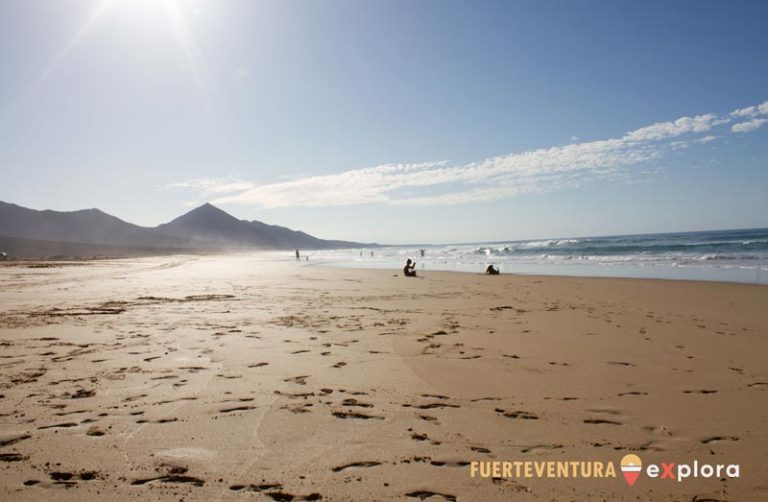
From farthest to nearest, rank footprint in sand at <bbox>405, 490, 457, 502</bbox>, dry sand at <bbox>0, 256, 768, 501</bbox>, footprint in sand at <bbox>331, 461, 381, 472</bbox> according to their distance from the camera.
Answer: footprint in sand at <bbox>331, 461, 381, 472</bbox> < dry sand at <bbox>0, 256, 768, 501</bbox> < footprint in sand at <bbox>405, 490, 457, 502</bbox>

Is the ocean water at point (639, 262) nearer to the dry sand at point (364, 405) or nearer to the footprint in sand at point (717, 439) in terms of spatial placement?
the dry sand at point (364, 405)

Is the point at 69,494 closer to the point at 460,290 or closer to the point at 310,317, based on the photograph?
the point at 310,317

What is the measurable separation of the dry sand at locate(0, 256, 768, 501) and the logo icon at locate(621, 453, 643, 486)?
7 cm

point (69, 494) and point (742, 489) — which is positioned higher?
point (69, 494)

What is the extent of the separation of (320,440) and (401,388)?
145cm

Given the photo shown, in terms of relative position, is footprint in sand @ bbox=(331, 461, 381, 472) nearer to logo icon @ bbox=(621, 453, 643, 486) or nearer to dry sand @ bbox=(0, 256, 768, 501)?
dry sand @ bbox=(0, 256, 768, 501)

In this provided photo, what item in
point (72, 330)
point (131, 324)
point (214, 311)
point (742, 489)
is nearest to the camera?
point (742, 489)

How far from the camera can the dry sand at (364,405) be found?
2.69m

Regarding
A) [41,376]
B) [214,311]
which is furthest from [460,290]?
[41,376]

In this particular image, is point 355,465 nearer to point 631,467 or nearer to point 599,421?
point 631,467

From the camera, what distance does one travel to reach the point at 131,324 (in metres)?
8.02

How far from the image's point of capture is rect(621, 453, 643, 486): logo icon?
2.83 metres

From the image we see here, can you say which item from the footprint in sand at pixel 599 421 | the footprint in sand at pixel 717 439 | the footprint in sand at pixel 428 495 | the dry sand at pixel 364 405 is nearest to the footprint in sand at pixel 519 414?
the dry sand at pixel 364 405

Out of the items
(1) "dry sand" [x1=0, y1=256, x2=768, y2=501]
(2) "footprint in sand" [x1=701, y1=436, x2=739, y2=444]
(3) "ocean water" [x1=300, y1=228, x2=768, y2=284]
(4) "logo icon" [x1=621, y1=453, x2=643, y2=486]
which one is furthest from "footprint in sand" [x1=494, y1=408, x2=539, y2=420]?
(3) "ocean water" [x1=300, y1=228, x2=768, y2=284]
